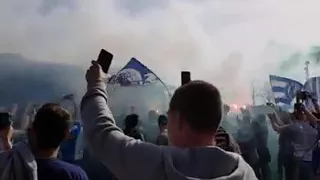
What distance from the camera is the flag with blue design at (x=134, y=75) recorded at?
5.04 m

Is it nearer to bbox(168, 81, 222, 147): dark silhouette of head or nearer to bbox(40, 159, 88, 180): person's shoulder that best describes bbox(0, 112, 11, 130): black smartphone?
bbox(40, 159, 88, 180): person's shoulder

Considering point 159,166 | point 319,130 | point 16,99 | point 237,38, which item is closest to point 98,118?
point 159,166

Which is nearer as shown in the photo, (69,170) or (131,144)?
(131,144)

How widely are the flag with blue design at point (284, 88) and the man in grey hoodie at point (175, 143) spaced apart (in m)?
4.48

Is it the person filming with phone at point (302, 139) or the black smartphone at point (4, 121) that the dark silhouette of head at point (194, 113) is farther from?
the person filming with phone at point (302, 139)

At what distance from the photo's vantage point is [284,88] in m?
5.84

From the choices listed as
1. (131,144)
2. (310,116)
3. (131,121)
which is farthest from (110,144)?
(310,116)

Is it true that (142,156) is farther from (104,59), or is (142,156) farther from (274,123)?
(274,123)

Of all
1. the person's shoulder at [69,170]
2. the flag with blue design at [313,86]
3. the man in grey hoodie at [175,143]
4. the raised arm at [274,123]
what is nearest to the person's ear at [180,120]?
the man in grey hoodie at [175,143]

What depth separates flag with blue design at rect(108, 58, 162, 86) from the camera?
5.04m

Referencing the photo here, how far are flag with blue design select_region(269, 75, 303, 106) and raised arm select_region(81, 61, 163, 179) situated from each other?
4.54 meters

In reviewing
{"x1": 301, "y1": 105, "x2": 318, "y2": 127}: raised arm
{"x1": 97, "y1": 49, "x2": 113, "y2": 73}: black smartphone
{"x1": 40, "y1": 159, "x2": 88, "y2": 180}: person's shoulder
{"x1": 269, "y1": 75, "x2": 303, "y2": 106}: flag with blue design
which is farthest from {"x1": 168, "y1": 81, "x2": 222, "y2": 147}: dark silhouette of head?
{"x1": 269, "y1": 75, "x2": 303, "y2": 106}: flag with blue design

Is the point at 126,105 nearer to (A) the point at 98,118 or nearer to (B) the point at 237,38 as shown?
(B) the point at 237,38

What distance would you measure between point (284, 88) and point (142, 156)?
4.67 metres
